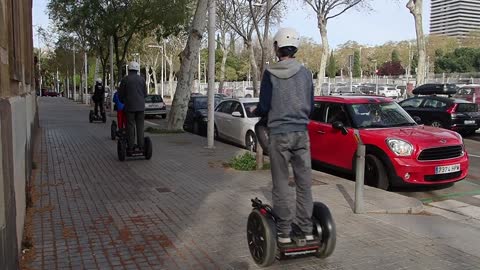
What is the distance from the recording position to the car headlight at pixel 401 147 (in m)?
7.96

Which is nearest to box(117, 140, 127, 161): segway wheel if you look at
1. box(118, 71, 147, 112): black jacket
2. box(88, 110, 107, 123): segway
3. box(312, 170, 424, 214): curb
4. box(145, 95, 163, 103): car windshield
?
box(118, 71, 147, 112): black jacket

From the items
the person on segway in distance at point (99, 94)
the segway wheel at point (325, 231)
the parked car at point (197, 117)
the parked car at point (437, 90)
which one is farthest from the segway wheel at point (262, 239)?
the parked car at point (437, 90)

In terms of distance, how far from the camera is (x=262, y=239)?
4.26 meters

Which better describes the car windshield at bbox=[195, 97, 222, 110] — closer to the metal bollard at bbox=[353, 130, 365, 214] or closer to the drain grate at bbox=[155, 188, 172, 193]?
the drain grate at bbox=[155, 188, 172, 193]

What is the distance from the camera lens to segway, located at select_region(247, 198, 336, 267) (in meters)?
4.18

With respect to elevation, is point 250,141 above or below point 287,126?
below

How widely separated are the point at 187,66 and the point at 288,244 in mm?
12354

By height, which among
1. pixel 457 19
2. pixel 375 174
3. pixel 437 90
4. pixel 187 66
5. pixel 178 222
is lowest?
pixel 178 222

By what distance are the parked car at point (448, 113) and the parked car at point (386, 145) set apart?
8.80 meters

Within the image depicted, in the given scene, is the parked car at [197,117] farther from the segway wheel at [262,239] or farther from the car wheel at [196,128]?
the segway wheel at [262,239]

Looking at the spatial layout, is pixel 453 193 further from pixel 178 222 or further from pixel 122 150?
pixel 122 150

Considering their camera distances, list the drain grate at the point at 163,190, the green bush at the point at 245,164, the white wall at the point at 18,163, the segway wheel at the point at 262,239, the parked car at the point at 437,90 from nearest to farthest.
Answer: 1. the segway wheel at the point at 262,239
2. the white wall at the point at 18,163
3. the drain grate at the point at 163,190
4. the green bush at the point at 245,164
5. the parked car at the point at 437,90

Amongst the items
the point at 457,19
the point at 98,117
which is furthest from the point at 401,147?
the point at 457,19

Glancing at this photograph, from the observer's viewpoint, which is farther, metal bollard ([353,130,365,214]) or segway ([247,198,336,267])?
metal bollard ([353,130,365,214])
